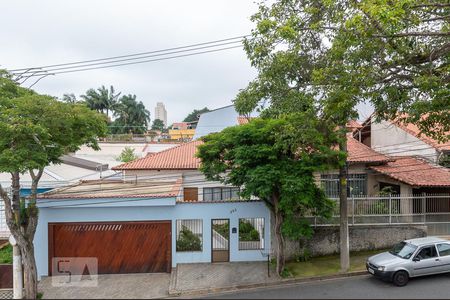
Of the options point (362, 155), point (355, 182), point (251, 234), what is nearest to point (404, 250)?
point (251, 234)

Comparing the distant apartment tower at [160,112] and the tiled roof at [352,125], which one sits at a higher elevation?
the distant apartment tower at [160,112]

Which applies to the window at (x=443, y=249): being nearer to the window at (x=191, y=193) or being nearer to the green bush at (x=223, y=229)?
the green bush at (x=223, y=229)

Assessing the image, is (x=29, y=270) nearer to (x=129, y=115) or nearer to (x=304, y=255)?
(x=304, y=255)

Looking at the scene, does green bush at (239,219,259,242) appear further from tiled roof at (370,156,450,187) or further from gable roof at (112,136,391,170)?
tiled roof at (370,156,450,187)

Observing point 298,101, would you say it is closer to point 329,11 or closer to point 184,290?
point 329,11

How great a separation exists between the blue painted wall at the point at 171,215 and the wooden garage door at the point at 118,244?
0.24 metres

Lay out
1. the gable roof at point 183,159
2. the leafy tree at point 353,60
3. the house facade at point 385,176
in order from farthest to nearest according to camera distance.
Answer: the gable roof at point 183,159 → the house facade at point 385,176 → the leafy tree at point 353,60

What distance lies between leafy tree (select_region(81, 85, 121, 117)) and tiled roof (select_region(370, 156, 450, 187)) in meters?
42.1

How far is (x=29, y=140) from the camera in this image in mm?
11094

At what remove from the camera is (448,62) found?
9820mm

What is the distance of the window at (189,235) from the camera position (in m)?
14.4

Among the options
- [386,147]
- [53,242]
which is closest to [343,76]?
[53,242]

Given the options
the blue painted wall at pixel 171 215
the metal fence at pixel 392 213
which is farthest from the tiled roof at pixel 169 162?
the metal fence at pixel 392 213

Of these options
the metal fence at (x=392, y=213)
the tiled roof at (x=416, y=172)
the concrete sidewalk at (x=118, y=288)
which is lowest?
the concrete sidewalk at (x=118, y=288)
